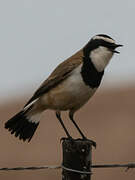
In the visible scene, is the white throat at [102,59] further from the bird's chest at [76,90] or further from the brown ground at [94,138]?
the brown ground at [94,138]

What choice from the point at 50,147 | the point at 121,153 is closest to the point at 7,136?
the point at 50,147

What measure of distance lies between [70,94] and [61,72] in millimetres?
295

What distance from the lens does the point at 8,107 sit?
24906 mm

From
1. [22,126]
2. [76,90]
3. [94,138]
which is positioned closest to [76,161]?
[76,90]

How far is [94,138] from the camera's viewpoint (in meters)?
20.5

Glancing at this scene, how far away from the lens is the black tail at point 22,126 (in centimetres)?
1041

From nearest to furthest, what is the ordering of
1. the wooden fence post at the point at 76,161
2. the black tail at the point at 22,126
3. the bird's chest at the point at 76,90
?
the wooden fence post at the point at 76,161, the bird's chest at the point at 76,90, the black tail at the point at 22,126

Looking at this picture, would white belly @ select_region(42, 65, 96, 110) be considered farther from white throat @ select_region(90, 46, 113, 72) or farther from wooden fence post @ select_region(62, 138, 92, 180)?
wooden fence post @ select_region(62, 138, 92, 180)

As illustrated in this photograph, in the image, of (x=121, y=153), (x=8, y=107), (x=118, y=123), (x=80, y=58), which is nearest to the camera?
(x=80, y=58)

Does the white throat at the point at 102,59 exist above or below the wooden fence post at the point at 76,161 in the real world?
above

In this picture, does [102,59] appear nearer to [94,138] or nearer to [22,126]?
[22,126]

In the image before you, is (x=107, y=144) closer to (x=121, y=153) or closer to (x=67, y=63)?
(x=121, y=153)

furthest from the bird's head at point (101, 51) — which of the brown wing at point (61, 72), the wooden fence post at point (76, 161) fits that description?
the wooden fence post at point (76, 161)

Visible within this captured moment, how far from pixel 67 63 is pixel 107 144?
33.4 ft
